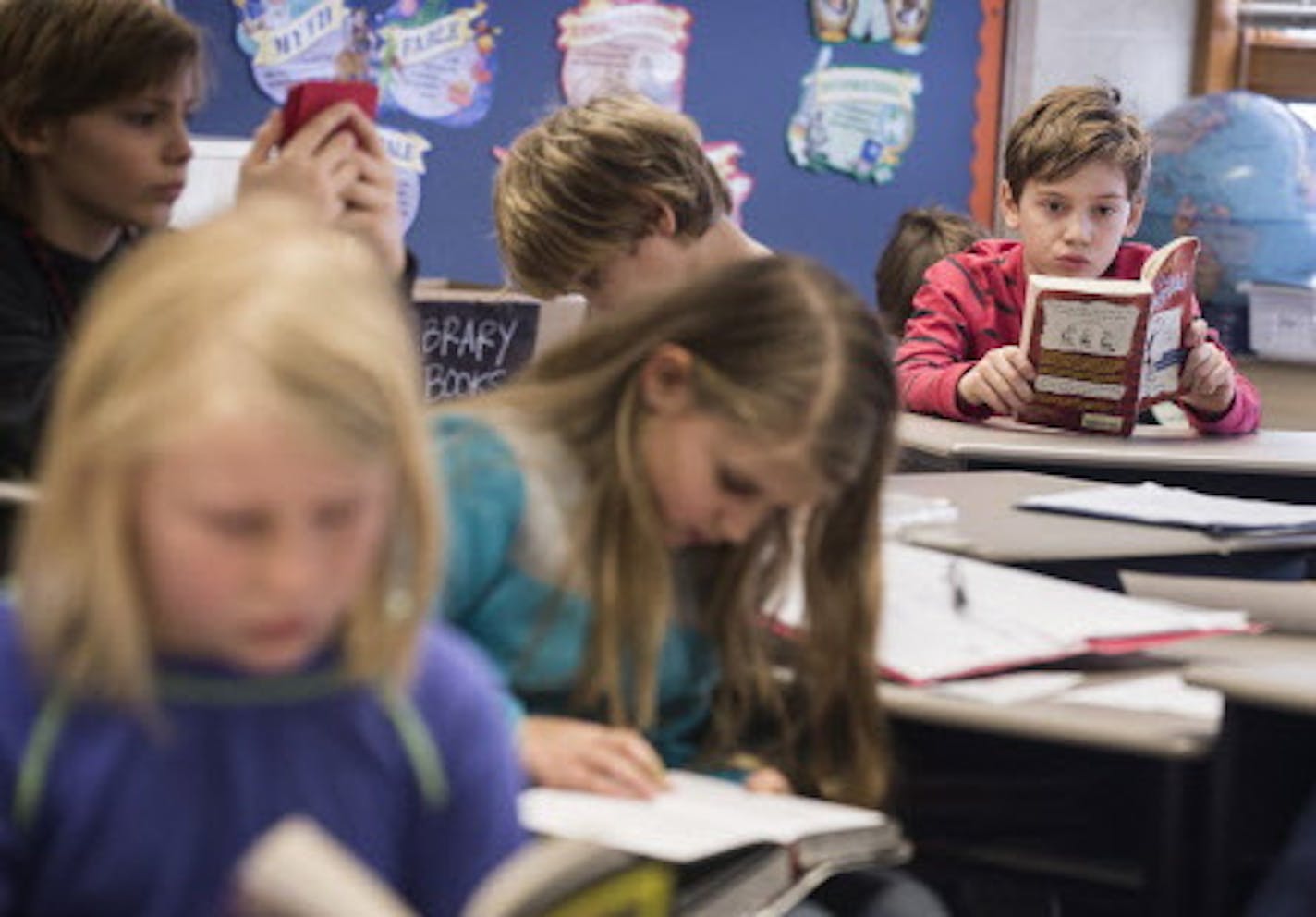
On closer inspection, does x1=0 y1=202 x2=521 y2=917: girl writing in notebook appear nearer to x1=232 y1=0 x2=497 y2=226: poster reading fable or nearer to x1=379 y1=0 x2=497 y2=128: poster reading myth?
x1=232 y1=0 x2=497 y2=226: poster reading fable

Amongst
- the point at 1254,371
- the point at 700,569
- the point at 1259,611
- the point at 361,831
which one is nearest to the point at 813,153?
the point at 1254,371

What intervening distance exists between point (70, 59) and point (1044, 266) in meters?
1.76

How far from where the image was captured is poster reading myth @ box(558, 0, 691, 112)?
16.1 ft

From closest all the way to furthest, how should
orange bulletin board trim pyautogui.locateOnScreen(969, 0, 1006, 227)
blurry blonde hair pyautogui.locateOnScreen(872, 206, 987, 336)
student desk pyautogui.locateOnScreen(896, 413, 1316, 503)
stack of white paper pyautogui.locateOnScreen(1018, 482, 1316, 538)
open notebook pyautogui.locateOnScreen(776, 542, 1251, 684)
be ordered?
open notebook pyautogui.locateOnScreen(776, 542, 1251, 684)
stack of white paper pyautogui.locateOnScreen(1018, 482, 1316, 538)
student desk pyautogui.locateOnScreen(896, 413, 1316, 503)
blurry blonde hair pyautogui.locateOnScreen(872, 206, 987, 336)
orange bulletin board trim pyautogui.locateOnScreen(969, 0, 1006, 227)

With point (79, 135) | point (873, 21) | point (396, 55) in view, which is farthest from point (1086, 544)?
point (873, 21)

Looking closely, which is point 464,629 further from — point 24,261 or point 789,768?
point 24,261

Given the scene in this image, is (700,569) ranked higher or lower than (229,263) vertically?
lower

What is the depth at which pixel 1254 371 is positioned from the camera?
212 inches

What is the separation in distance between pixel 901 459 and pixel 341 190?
155cm

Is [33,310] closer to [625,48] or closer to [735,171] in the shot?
[625,48]

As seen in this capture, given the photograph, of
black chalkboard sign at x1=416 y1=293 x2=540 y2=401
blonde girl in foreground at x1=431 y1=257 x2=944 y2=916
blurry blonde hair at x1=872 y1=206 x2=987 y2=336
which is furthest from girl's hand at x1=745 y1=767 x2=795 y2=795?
blurry blonde hair at x1=872 y1=206 x2=987 y2=336

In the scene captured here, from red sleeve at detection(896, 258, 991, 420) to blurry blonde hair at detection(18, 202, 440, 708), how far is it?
249cm

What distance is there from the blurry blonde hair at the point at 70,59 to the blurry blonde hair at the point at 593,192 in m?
0.43

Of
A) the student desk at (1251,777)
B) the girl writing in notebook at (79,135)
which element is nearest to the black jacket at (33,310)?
the girl writing in notebook at (79,135)
